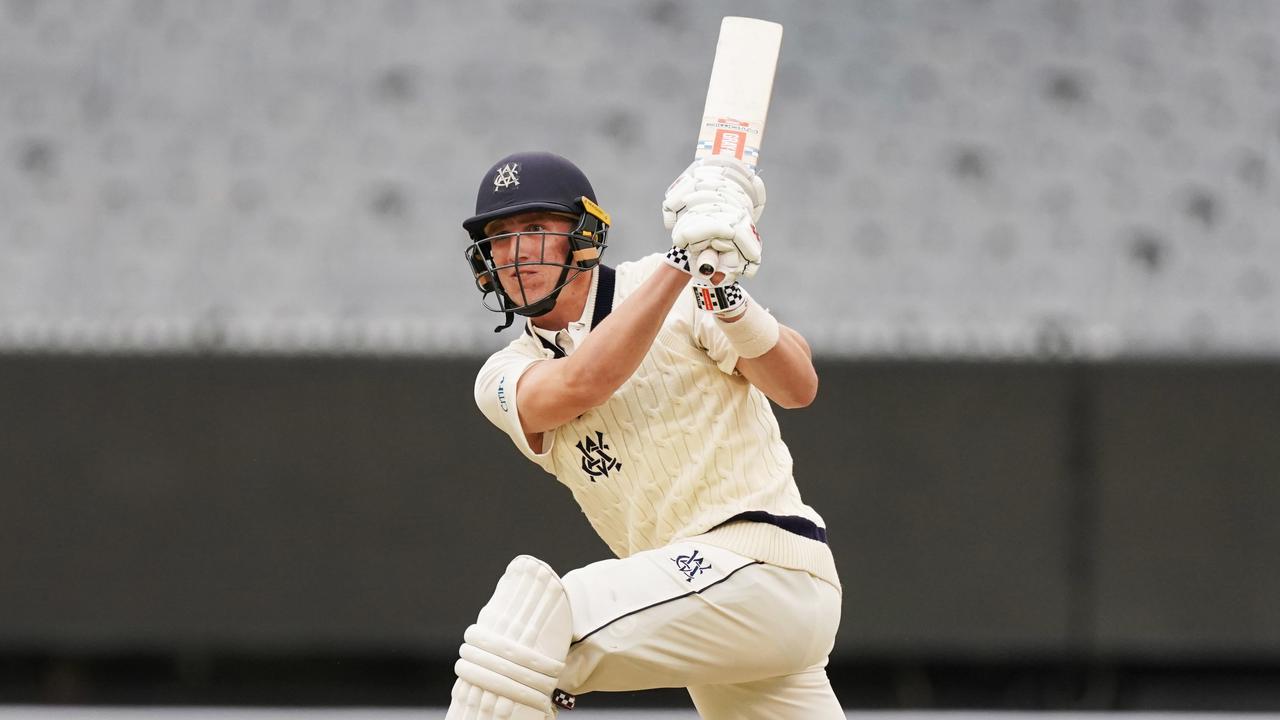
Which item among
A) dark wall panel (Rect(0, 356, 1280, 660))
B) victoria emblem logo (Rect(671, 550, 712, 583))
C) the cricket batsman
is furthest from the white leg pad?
dark wall panel (Rect(0, 356, 1280, 660))

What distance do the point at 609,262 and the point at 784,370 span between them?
379cm

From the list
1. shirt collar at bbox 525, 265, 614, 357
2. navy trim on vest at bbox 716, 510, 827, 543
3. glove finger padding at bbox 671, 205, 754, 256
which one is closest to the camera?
glove finger padding at bbox 671, 205, 754, 256

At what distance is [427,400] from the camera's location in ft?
16.3

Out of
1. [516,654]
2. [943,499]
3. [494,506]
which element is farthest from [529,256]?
[943,499]

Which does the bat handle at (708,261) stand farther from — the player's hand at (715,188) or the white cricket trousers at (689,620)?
the white cricket trousers at (689,620)

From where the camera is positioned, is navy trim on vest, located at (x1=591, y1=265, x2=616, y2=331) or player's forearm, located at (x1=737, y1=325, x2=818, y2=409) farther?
navy trim on vest, located at (x1=591, y1=265, x2=616, y2=331)

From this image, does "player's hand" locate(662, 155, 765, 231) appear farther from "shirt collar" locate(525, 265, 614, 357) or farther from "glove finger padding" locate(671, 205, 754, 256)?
"shirt collar" locate(525, 265, 614, 357)

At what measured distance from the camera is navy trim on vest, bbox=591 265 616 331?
7.59ft

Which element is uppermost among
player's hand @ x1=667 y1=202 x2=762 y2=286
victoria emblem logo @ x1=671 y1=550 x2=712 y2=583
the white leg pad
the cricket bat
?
the cricket bat

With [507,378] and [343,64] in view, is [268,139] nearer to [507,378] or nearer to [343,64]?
[343,64]

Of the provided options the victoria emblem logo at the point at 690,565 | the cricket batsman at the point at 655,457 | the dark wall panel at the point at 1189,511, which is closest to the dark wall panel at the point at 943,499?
the dark wall panel at the point at 1189,511

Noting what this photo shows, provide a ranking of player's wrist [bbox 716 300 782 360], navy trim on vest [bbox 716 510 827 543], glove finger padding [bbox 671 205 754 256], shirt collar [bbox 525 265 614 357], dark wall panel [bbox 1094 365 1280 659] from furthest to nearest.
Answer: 1. dark wall panel [bbox 1094 365 1280 659]
2. shirt collar [bbox 525 265 614 357]
3. navy trim on vest [bbox 716 510 827 543]
4. player's wrist [bbox 716 300 782 360]
5. glove finger padding [bbox 671 205 754 256]

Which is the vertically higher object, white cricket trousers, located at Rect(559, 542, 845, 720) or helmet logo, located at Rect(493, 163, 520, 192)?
helmet logo, located at Rect(493, 163, 520, 192)

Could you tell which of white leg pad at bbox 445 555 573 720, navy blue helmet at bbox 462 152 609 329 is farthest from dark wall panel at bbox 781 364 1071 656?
white leg pad at bbox 445 555 573 720
